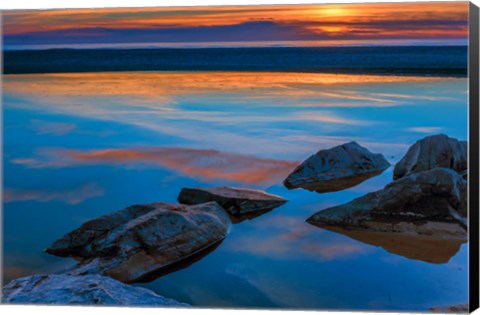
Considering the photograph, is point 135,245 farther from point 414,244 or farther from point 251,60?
point 414,244

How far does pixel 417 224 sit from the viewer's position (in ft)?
14.6

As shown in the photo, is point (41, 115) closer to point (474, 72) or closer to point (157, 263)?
point (157, 263)

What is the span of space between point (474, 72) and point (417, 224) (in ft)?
3.25

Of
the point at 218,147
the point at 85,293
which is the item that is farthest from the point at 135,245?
the point at 218,147

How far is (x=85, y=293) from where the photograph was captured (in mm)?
4035

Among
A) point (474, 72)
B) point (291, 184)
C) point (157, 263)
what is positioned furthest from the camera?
point (291, 184)

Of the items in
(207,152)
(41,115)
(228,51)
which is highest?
(228,51)

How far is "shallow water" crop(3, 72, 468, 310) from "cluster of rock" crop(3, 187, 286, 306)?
0.09 metres

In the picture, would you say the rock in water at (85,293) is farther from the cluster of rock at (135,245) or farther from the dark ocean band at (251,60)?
the dark ocean band at (251,60)

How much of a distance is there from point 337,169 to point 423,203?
29.1 inches

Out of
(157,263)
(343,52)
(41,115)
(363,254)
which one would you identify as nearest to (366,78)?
(343,52)

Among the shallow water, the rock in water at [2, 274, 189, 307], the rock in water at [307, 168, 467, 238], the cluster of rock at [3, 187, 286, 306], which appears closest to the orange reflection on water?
the shallow water

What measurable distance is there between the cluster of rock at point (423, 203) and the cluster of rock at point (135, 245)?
549 mm

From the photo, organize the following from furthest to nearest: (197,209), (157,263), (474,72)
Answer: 1. (197,209)
2. (157,263)
3. (474,72)
